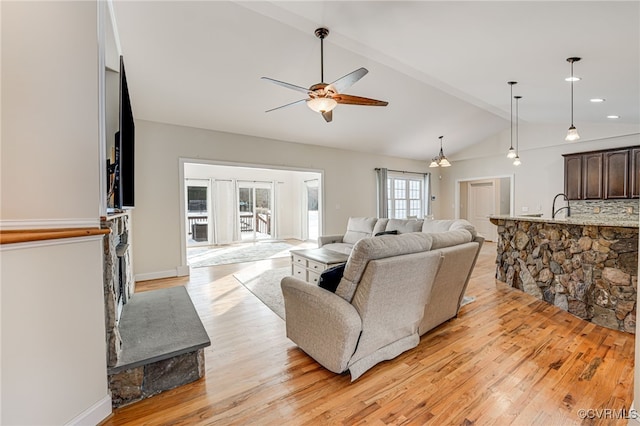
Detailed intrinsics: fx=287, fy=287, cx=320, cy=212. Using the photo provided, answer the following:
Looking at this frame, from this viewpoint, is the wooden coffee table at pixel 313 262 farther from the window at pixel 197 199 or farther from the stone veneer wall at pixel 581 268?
the window at pixel 197 199

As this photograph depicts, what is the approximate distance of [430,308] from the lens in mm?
2572

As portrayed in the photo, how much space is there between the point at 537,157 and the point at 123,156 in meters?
8.42

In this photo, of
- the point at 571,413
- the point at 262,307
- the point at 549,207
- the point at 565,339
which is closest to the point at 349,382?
the point at 571,413

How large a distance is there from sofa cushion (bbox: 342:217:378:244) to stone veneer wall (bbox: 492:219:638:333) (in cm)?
214

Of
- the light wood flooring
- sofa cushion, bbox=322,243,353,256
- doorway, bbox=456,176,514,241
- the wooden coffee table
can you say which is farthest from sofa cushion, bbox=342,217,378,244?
doorway, bbox=456,176,514,241

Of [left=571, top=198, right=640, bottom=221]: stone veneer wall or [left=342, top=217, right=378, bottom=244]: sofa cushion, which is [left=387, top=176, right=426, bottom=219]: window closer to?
[left=342, top=217, right=378, bottom=244]: sofa cushion

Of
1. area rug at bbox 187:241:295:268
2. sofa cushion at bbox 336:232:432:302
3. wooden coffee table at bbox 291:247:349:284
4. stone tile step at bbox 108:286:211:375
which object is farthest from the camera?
area rug at bbox 187:241:295:268

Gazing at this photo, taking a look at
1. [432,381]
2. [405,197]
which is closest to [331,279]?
[432,381]

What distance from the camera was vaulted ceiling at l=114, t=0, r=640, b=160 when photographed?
8.43ft

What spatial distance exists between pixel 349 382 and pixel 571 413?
4.27ft

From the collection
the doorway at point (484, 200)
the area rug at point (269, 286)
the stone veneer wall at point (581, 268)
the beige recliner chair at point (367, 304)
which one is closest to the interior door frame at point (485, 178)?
the doorway at point (484, 200)

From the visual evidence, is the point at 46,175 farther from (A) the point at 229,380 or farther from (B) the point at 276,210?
(B) the point at 276,210

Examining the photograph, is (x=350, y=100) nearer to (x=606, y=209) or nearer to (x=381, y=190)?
(x=381, y=190)

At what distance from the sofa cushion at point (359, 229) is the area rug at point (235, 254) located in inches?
78.6
